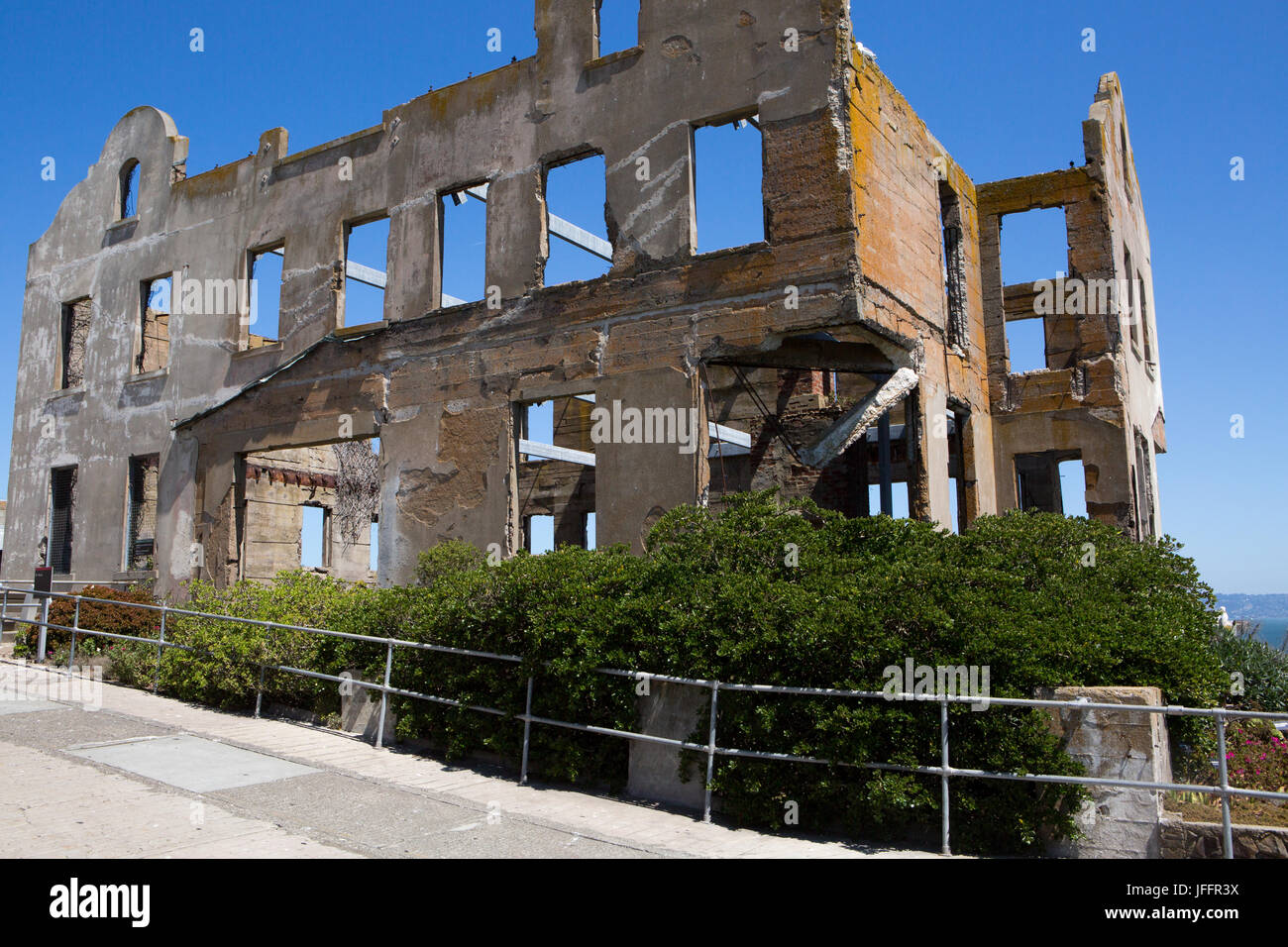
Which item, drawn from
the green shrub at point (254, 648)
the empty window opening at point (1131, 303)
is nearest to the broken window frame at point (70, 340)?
the green shrub at point (254, 648)

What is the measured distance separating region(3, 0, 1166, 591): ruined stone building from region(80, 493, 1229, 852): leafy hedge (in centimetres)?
353

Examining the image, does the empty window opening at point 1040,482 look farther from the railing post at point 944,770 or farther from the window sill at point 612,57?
the railing post at point 944,770

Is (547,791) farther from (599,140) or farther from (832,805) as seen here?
(599,140)

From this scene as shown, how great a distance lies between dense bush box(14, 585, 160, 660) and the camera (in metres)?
14.3

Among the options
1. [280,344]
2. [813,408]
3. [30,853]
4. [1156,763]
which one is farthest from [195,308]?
[1156,763]

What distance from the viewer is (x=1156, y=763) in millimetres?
6164

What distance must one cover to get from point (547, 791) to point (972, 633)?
3800 millimetres

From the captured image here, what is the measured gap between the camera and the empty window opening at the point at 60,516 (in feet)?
67.0

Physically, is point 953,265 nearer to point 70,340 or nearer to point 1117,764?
point 1117,764

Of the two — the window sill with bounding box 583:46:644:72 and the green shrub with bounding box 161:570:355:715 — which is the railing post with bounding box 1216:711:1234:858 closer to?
the green shrub with bounding box 161:570:355:715

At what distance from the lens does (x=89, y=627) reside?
48.2 feet

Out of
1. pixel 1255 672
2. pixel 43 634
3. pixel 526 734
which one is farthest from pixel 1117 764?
pixel 43 634

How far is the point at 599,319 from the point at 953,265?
6.90m

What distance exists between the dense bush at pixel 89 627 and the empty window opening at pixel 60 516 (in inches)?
187
